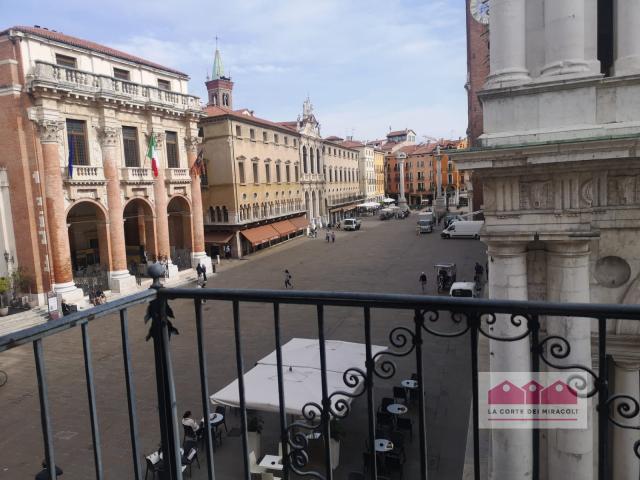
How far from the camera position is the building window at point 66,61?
25406 millimetres

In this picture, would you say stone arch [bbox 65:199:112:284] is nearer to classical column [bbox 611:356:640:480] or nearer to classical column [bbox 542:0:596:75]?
classical column [bbox 542:0:596:75]

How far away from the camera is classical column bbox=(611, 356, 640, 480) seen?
25.9 feet

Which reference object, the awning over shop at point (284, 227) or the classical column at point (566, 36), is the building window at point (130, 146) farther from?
the classical column at point (566, 36)

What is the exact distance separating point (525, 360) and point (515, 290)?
1.26 meters

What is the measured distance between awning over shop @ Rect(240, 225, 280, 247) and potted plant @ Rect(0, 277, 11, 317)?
19.8m

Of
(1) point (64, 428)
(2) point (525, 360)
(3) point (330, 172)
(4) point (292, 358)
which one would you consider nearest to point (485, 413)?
(2) point (525, 360)

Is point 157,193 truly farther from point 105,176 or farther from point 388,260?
point 388,260

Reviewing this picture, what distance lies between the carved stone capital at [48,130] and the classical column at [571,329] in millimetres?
23756

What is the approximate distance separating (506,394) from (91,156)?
82.4 feet

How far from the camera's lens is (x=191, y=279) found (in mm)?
32625

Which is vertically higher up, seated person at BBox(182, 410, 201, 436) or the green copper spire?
Result: the green copper spire

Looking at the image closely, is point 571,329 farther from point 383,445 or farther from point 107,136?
point 107,136

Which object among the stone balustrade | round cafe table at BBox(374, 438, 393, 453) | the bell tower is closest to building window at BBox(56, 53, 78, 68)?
the stone balustrade

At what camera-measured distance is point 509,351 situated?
8.27 metres
